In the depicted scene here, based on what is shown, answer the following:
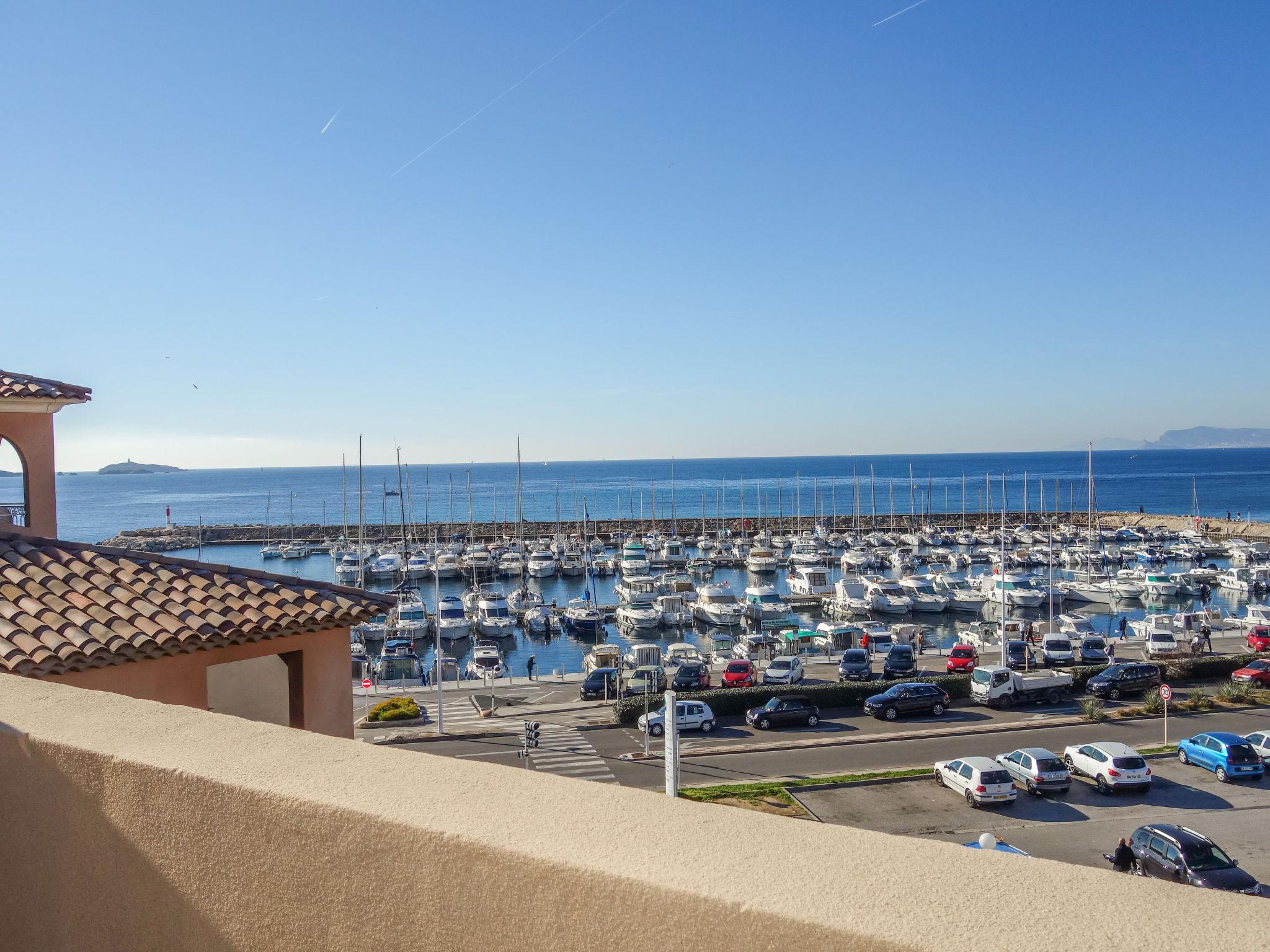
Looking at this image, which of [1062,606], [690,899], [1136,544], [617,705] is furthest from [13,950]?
[1136,544]

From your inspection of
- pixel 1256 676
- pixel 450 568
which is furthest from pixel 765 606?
pixel 450 568

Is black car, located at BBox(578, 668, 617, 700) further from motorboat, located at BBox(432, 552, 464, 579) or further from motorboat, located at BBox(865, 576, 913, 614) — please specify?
motorboat, located at BBox(432, 552, 464, 579)

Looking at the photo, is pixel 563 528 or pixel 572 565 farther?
pixel 563 528

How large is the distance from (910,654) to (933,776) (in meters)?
12.8

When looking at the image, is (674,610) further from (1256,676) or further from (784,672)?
(1256,676)

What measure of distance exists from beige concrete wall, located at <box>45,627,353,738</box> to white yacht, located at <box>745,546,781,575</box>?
67.3 meters

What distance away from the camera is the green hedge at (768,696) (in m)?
28.1

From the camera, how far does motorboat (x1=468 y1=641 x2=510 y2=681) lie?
37.5 m

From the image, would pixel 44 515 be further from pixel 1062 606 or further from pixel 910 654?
pixel 1062 606

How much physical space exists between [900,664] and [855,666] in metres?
1.68

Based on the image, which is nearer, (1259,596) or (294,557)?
(1259,596)

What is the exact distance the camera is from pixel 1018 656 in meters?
35.0

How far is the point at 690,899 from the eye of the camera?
194 cm

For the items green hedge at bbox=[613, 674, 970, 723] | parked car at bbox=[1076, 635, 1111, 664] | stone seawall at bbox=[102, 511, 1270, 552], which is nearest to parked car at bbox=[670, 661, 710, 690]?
green hedge at bbox=[613, 674, 970, 723]
